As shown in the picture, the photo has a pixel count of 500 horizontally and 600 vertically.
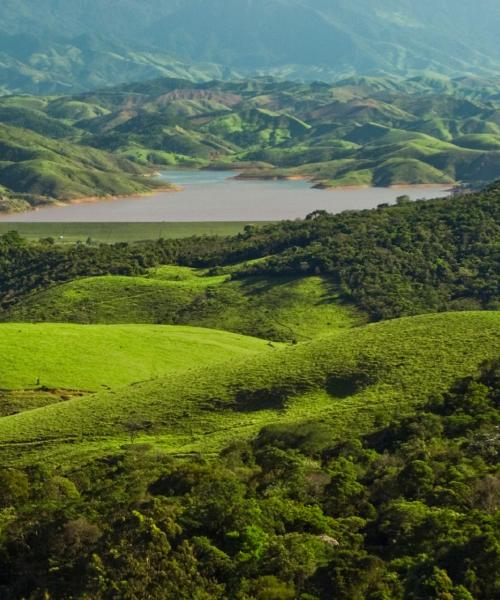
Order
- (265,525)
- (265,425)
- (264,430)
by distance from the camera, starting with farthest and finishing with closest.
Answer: (265,425) → (264,430) → (265,525)

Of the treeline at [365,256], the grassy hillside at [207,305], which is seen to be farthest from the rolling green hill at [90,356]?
the treeline at [365,256]

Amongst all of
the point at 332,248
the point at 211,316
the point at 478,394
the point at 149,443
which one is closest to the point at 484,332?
the point at 478,394

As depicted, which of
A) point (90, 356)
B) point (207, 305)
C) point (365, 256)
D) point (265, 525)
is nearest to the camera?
point (265, 525)

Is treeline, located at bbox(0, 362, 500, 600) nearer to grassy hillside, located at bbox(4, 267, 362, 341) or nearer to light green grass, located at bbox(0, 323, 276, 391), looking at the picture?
light green grass, located at bbox(0, 323, 276, 391)

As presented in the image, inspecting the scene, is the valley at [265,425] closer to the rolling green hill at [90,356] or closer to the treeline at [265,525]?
the treeline at [265,525]

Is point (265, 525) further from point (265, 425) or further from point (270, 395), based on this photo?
point (270, 395)

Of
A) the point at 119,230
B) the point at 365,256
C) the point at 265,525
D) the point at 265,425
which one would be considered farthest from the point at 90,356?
the point at 119,230
